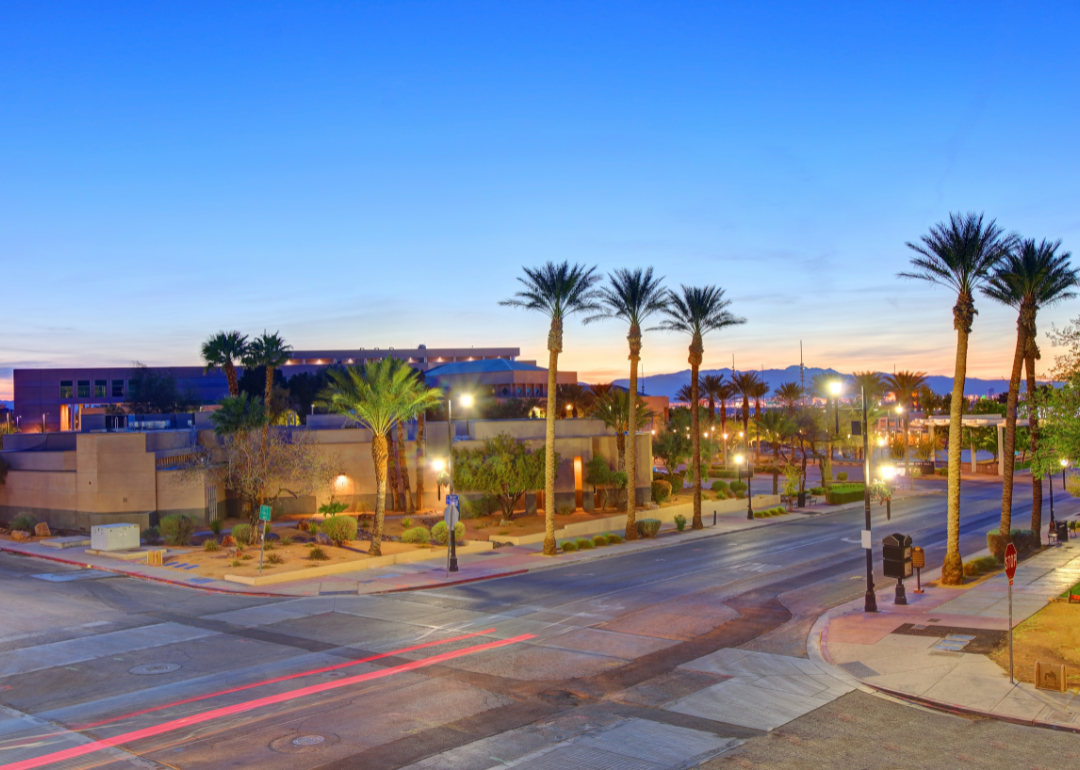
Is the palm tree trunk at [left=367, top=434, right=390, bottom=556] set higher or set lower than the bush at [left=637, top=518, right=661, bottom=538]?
higher

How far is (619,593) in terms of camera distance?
25.6 meters

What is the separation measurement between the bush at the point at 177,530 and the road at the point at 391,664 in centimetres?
611

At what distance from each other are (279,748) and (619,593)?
48.0ft

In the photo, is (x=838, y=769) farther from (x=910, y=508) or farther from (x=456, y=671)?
(x=910, y=508)

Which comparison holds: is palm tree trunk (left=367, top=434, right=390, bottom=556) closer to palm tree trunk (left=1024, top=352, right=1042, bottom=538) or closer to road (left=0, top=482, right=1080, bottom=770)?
road (left=0, top=482, right=1080, bottom=770)

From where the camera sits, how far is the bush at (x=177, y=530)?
118 feet

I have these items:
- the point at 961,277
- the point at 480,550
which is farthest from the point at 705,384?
the point at 961,277

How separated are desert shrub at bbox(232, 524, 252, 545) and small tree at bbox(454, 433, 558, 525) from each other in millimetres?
12581

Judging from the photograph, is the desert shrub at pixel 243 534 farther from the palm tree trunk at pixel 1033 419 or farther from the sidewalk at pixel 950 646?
the palm tree trunk at pixel 1033 419

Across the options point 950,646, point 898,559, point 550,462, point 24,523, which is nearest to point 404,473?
point 550,462

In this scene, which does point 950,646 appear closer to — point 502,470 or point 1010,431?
point 1010,431

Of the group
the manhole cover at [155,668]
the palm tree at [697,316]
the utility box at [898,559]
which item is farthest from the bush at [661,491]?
the manhole cover at [155,668]

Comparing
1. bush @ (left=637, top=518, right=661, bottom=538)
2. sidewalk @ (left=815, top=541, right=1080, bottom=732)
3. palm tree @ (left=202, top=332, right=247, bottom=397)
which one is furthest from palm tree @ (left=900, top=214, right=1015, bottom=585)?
palm tree @ (left=202, top=332, right=247, bottom=397)

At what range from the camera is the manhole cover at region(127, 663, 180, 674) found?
56.3ft
